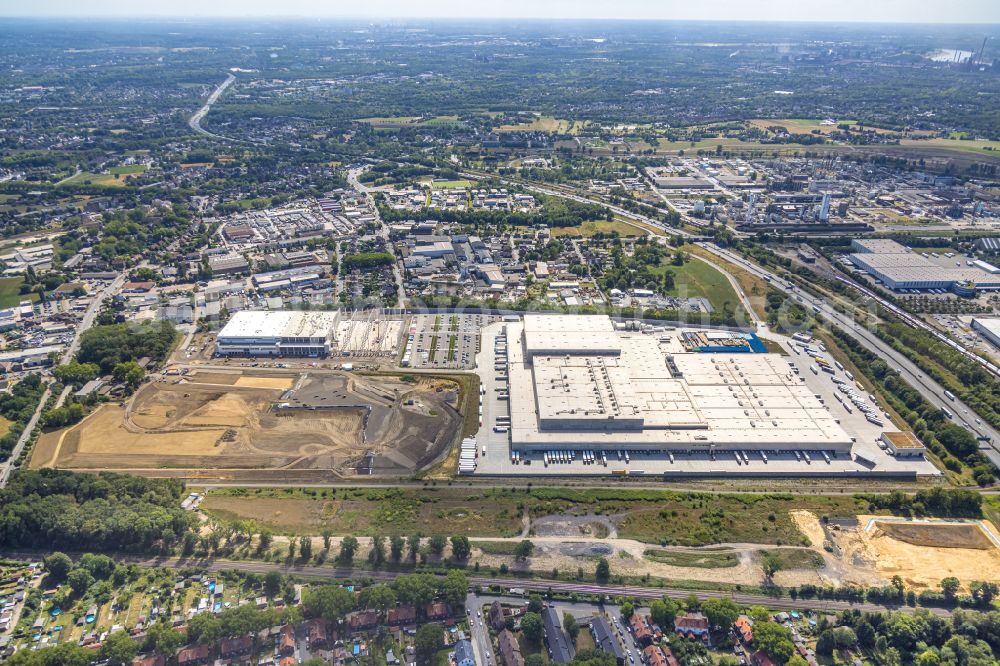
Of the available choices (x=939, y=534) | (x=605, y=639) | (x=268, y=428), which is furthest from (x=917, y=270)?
(x=268, y=428)

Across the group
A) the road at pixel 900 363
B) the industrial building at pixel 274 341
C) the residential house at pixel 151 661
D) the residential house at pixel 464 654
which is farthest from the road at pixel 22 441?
the road at pixel 900 363

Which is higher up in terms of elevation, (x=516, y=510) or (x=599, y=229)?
(x=599, y=229)

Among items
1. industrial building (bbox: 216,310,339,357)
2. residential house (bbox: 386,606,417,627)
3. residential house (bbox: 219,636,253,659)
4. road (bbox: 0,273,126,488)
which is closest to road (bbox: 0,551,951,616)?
residential house (bbox: 386,606,417,627)

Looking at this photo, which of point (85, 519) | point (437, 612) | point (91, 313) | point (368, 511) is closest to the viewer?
point (437, 612)

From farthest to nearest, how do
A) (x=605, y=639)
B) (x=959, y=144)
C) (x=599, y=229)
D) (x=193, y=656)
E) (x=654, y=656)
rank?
(x=959, y=144) < (x=599, y=229) < (x=605, y=639) < (x=654, y=656) < (x=193, y=656)

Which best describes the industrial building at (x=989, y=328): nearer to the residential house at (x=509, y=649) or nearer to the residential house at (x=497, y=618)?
the residential house at (x=497, y=618)

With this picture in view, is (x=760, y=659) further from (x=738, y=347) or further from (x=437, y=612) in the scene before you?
(x=738, y=347)

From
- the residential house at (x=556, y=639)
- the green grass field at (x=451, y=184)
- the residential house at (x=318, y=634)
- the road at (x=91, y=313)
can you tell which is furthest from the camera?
the green grass field at (x=451, y=184)
